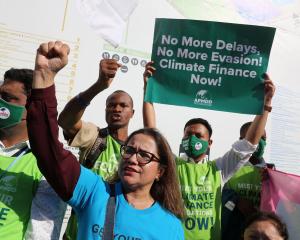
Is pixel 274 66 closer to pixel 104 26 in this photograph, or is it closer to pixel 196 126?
pixel 196 126

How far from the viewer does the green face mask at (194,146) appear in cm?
226

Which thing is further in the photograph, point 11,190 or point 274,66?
point 274,66

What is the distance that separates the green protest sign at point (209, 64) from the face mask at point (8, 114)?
35.8 inches

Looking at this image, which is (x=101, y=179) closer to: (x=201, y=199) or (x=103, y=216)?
(x=103, y=216)

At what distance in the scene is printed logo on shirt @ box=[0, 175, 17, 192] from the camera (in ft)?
4.50

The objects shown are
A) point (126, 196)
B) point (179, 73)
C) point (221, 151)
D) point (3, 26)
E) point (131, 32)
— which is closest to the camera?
point (126, 196)

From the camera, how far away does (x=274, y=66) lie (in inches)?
153

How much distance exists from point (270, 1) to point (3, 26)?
2.87m

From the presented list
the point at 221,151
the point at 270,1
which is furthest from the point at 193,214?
the point at 270,1

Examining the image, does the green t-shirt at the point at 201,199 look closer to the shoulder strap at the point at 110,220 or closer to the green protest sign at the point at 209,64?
the green protest sign at the point at 209,64

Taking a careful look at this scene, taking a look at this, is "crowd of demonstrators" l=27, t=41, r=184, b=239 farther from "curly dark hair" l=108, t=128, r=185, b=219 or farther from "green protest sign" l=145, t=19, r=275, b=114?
"green protest sign" l=145, t=19, r=275, b=114

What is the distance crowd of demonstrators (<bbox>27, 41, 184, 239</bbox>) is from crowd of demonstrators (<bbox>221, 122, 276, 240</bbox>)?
2.96ft

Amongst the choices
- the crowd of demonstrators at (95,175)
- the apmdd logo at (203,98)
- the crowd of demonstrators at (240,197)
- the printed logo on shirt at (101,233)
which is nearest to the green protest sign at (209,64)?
the apmdd logo at (203,98)

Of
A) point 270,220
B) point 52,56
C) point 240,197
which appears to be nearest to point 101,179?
point 52,56
